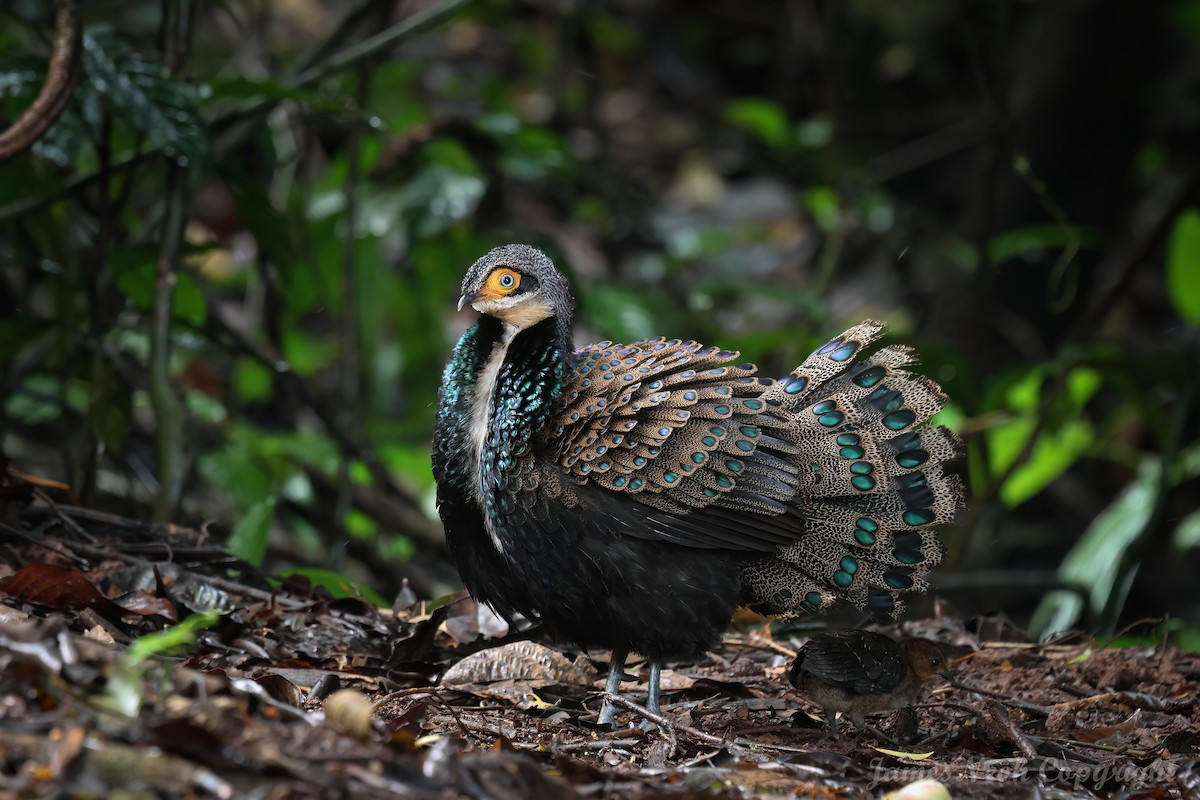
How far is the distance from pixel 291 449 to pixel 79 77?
2.07 metres

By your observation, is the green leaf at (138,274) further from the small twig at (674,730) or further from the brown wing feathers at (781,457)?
the small twig at (674,730)

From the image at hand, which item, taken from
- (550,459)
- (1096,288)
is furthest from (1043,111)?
(550,459)

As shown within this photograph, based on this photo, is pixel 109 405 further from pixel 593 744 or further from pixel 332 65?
pixel 593 744

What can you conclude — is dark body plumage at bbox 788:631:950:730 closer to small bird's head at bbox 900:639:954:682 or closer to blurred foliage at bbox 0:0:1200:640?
small bird's head at bbox 900:639:954:682

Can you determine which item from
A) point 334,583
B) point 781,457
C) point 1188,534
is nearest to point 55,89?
point 334,583

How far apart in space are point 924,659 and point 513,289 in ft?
5.48

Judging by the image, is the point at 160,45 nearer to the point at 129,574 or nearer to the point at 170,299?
the point at 170,299

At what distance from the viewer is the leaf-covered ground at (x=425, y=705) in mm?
2418

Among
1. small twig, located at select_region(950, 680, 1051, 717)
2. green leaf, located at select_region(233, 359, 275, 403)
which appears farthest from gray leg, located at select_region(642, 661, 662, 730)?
green leaf, located at select_region(233, 359, 275, 403)

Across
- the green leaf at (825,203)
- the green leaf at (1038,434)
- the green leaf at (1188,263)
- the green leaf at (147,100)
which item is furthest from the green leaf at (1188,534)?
the green leaf at (147,100)

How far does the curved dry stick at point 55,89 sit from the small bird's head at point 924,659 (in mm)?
3268

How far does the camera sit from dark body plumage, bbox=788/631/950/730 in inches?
142

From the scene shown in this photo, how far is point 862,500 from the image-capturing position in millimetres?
4012

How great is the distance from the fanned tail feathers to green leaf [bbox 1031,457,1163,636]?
2665mm
